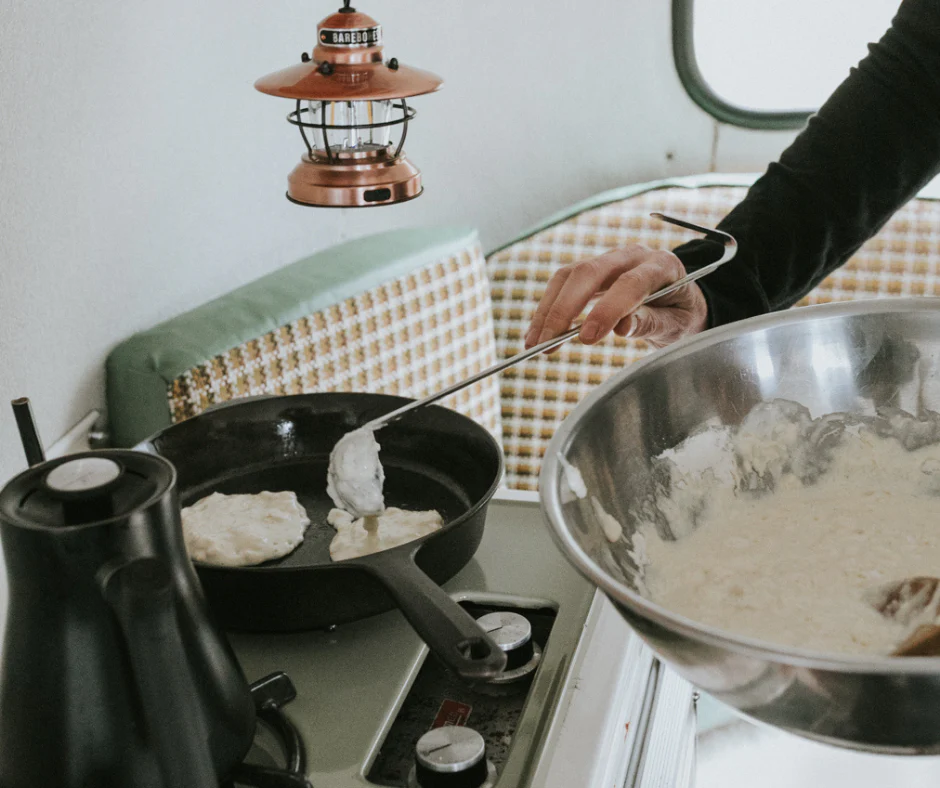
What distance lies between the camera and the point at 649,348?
2193 mm

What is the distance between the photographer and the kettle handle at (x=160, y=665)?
2.15 feet

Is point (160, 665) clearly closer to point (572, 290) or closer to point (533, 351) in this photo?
point (533, 351)

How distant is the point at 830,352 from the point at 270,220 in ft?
3.98

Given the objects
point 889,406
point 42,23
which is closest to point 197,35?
point 42,23

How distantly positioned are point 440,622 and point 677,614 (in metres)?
0.18

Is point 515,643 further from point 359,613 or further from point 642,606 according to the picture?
point 642,606

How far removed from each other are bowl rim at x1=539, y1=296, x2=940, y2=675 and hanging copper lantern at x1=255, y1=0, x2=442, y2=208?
1.74 feet

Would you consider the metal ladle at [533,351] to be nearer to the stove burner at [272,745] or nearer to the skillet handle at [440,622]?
the skillet handle at [440,622]

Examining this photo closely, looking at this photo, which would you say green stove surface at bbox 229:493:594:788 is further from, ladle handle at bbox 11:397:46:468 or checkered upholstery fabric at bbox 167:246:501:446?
checkered upholstery fabric at bbox 167:246:501:446

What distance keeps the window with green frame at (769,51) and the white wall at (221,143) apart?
5 centimetres

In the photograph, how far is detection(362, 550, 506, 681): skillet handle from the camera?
73cm

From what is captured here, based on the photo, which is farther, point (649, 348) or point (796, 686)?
point (649, 348)

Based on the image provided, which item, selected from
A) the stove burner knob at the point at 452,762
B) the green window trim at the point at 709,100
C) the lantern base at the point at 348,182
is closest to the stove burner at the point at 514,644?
the stove burner knob at the point at 452,762

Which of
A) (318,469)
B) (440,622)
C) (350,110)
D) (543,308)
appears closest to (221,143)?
(350,110)
